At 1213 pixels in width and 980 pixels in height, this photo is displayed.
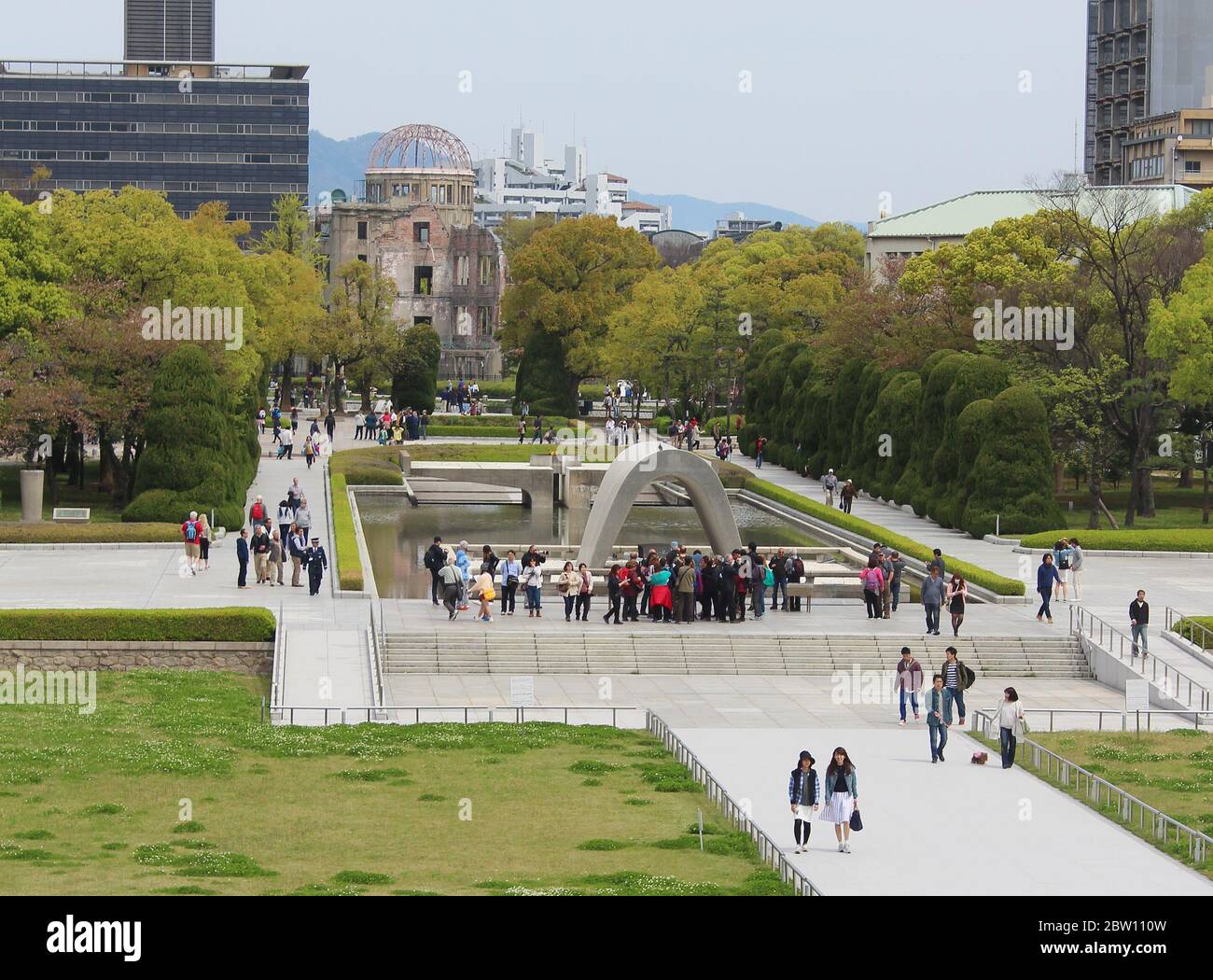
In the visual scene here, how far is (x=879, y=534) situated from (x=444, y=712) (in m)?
22.3

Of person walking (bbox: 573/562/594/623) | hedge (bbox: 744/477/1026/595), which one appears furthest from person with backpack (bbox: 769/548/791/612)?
hedge (bbox: 744/477/1026/595)

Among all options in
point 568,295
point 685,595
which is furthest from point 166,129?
point 685,595

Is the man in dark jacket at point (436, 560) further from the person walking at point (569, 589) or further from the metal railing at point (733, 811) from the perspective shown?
the metal railing at point (733, 811)

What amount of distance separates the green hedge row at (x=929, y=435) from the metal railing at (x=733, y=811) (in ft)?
80.9

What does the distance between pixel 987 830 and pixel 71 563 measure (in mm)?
25693

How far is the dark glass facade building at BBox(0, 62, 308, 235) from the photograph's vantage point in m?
152

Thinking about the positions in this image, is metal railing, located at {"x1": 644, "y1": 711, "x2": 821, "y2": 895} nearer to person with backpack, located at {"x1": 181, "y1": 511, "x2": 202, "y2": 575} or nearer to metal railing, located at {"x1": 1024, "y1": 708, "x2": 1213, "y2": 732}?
metal railing, located at {"x1": 1024, "y1": 708, "x2": 1213, "y2": 732}

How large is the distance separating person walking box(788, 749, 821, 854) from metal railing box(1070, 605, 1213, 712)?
11644mm

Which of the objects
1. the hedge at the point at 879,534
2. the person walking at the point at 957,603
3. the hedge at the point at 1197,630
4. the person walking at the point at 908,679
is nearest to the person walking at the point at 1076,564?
the hedge at the point at 879,534

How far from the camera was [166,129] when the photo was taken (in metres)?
153

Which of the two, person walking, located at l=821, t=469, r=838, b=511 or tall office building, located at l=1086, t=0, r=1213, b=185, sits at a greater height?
tall office building, located at l=1086, t=0, r=1213, b=185

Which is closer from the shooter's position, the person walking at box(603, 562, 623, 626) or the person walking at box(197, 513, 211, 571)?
the person walking at box(603, 562, 623, 626)
